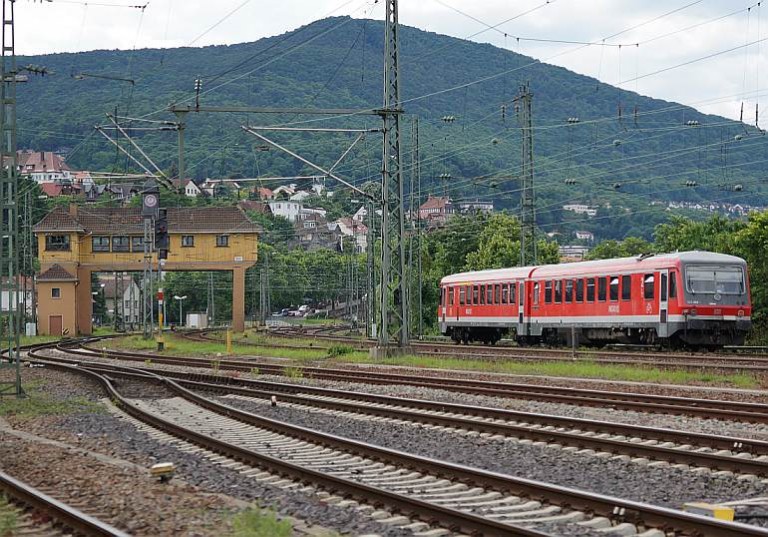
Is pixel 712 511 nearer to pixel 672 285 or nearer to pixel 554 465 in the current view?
pixel 554 465

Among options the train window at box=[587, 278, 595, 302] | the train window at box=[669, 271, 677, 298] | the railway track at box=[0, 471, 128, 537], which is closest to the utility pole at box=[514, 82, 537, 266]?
the train window at box=[587, 278, 595, 302]

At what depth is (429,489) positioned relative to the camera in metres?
11.0

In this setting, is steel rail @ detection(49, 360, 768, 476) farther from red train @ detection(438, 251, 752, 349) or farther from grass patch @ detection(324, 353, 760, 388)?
red train @ detection(438, 251, 752, 349)

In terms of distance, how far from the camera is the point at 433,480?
1147cm

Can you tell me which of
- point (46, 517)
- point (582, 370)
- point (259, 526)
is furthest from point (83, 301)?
point (259, 526)

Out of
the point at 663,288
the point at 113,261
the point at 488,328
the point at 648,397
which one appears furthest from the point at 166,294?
the point at 648,397

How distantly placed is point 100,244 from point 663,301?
5509 cm

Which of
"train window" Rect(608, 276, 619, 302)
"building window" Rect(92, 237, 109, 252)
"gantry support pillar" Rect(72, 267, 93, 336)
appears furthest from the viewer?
"building window" Rect(92, 237, 109, 252)

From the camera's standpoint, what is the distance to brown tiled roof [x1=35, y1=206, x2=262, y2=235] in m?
78.1

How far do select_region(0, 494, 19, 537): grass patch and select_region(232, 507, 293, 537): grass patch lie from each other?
1857 millimetres

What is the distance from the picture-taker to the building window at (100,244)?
79938 mm

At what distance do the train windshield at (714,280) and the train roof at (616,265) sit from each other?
24 centimetres

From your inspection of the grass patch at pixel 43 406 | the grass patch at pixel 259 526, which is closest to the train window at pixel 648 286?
the grass patch at pixel 43 406

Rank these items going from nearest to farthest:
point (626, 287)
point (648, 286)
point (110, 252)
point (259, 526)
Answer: point (259, 526) → point (648, 286) → point (626, 287) → point (110, 252)
